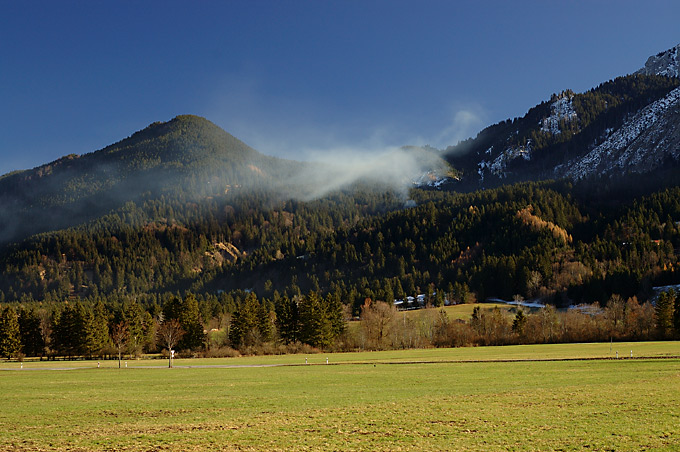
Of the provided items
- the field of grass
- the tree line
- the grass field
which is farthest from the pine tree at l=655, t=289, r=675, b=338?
the grass field

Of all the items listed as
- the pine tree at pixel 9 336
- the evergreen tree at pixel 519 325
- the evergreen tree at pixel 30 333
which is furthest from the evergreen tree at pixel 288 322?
the pine tree at pixel 9 336

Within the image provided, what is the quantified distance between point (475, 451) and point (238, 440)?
796cm

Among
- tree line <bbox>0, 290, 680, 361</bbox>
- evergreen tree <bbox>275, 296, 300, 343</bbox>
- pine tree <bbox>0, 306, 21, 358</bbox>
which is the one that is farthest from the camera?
evergreen tree <bbox>275, 296, 300, 343</bbox>

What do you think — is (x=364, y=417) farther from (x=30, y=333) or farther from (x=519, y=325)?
(x=30, y=333)

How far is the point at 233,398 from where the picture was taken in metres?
30.9

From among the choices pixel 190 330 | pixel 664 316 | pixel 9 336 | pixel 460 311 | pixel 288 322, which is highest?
pixel 9 336

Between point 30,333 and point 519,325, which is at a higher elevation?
point 30,333

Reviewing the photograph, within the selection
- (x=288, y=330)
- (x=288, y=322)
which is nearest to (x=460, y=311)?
(x=288, y=322)

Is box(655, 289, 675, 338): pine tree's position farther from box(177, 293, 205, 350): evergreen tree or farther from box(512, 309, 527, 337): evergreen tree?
box(177, 293, 205, 350): evergreen tree

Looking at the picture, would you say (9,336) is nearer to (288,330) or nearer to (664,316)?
(288,330)

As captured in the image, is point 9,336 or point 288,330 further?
point 288,330

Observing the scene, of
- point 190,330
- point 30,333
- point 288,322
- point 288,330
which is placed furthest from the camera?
point 288,322

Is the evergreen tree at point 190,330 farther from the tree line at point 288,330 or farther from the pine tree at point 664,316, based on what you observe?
the pine tree at point 664,316

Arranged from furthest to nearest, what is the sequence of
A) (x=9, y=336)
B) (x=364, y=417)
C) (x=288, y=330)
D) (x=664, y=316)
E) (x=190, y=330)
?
(x=288, y=330) → (x=190, y=330) → (x=664, y=316) → (x=9, y=336) → (x=364, y=417)
